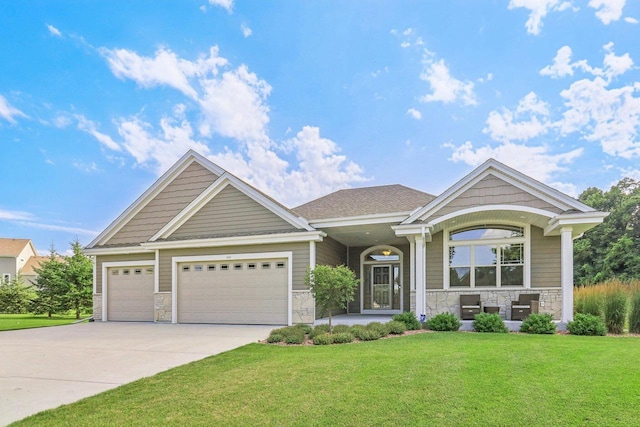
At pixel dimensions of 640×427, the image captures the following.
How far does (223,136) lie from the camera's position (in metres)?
19.1

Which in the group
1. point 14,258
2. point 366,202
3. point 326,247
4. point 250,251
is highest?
point 366,202

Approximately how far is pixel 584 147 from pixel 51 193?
27.8 metres

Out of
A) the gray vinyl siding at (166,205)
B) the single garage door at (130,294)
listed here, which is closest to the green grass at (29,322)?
the single garage door at (130,294)

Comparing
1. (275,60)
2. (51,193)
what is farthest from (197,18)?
(51,193)

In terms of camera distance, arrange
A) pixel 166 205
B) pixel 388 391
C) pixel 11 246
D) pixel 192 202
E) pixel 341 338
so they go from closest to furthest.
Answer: pixel 388 391
pixel 341 338
pixel 192 202
pixel 166 205
pixel 11 246

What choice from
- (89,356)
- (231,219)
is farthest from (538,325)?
(89,356)

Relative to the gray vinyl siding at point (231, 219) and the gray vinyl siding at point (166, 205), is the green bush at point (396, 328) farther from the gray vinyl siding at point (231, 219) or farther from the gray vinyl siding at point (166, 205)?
the gray vinyl siding at point (166, 205)

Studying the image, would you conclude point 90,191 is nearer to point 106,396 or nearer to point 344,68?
point 344,68

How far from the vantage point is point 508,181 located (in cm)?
1034

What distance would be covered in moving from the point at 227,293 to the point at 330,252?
382cm

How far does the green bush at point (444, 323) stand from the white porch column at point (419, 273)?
70 cm

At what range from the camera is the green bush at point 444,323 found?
9789 millimetres

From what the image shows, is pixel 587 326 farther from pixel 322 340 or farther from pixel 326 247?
pixel 326 247

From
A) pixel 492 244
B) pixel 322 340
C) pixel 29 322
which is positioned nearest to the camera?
pixel 322 340
